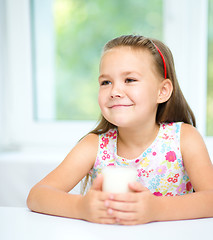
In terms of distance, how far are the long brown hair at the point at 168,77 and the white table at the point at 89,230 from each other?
1.60ft

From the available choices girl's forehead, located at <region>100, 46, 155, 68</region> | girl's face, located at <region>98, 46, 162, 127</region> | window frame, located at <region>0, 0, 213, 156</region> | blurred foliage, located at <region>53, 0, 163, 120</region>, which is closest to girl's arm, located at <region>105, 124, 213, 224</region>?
girl's face, located at <region>98, 46, 162, 127</region>

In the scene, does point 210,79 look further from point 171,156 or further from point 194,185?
point 194,185

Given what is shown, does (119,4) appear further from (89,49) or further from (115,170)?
(115,170)

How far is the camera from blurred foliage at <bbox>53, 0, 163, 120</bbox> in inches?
76.9

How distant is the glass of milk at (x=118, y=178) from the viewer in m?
0.70

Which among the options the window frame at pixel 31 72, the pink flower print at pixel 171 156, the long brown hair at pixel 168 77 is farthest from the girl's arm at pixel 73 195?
the window frame at pixel 31 72

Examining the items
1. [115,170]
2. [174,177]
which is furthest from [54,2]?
[115,170]

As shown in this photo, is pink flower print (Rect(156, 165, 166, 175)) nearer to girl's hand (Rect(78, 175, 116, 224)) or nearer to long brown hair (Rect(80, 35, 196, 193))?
long brown hair (Rect(80, 35, 196, 193))

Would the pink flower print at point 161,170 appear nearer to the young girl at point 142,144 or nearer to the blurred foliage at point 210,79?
the young girl at point 142,144

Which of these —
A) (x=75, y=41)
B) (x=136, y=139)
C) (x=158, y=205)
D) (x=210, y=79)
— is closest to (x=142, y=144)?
(x=136, y=139)

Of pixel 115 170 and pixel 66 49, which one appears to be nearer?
pixel 115 170

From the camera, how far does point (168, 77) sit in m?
1.15

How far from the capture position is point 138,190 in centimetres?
72

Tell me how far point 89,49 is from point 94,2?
28 centimetres
